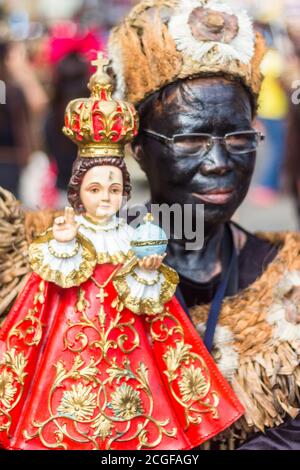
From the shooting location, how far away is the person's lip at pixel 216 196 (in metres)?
2.87

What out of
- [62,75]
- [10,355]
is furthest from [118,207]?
[62,75]

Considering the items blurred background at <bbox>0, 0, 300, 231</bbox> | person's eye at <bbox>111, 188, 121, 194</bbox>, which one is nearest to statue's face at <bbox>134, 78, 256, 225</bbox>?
person's eye at <bbox>111, 188, 121, 194</bbox>

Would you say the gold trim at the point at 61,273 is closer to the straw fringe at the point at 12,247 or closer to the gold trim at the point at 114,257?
the gold trim at the point at 114,257

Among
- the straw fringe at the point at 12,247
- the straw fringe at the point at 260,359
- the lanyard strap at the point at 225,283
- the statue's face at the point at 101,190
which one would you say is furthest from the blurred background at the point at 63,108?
the statue's face at the point at 101,190

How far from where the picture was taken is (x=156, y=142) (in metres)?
2.93

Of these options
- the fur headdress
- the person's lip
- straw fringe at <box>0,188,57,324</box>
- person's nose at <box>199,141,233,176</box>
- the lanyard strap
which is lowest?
the lanyard strap

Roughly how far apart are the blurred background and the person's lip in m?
1.23

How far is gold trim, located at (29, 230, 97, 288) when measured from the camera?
2486mm

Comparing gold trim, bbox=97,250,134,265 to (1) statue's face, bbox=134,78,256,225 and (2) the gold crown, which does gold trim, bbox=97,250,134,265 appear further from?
(1) statue's face, bbox=134,78,256,225

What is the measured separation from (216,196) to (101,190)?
44 centimetres

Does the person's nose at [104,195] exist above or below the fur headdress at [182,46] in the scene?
below

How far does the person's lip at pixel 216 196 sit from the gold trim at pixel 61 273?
0.48m

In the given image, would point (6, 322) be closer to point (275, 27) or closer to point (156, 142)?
point (156, 142)

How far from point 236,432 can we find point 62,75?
4368mm
